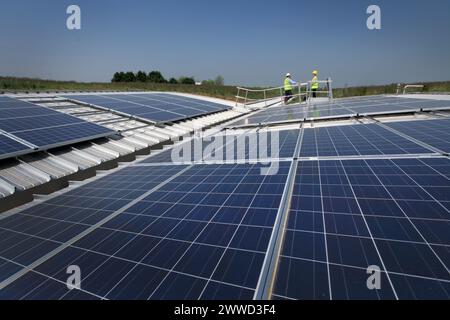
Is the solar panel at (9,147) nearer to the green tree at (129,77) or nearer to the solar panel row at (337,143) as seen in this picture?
the solar panel row at (337,143)

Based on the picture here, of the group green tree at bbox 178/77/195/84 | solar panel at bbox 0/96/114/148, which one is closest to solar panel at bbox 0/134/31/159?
solar panel at bbox 0/96/114/148

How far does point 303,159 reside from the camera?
676 cm

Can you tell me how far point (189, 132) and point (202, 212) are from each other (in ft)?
32.3

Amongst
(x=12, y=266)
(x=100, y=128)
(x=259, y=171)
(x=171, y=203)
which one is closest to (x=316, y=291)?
(x=171, y=203)

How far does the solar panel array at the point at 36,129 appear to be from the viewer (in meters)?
8.55

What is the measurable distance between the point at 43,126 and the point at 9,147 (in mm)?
2626

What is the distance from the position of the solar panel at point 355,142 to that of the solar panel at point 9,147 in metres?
8.47

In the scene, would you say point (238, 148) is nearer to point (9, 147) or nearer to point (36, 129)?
point (9, 147)

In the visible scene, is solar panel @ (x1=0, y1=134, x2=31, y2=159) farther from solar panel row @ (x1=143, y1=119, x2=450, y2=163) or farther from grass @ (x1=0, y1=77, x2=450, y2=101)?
grass @ (x1=0, y1=77, x2=450, y2=101)

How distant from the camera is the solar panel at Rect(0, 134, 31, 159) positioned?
776 cm

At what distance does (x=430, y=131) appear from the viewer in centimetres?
772

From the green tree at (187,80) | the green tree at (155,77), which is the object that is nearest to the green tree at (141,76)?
the green tree at (155,77)
